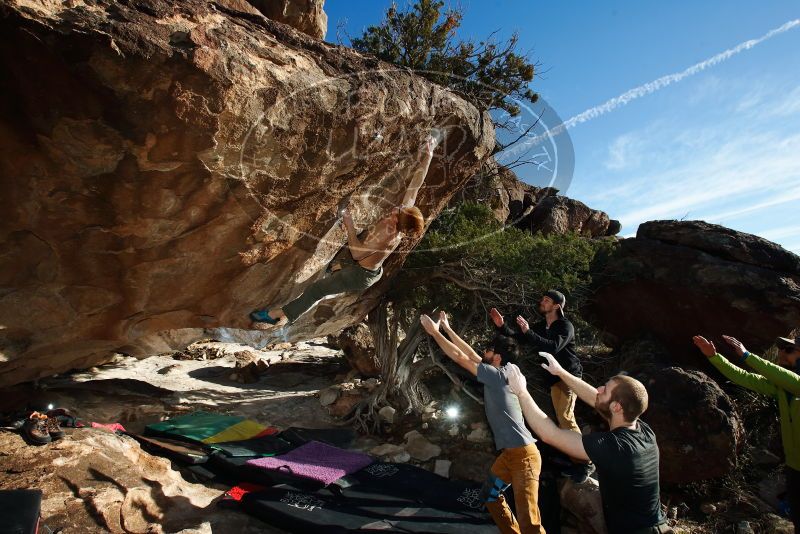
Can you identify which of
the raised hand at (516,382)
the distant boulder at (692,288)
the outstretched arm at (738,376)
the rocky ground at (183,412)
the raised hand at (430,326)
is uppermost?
the distant boulder at (692,288)

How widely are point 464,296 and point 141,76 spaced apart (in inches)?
240

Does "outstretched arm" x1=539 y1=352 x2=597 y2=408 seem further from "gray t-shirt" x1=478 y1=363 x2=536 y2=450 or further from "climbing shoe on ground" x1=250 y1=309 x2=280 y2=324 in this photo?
"climbing shoe on ground" x1=250 y1=309 x2=280 y2=324

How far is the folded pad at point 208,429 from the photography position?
5.66 meters

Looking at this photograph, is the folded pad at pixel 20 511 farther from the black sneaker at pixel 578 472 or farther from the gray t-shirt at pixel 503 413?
the black sneaker at pixel 578 472

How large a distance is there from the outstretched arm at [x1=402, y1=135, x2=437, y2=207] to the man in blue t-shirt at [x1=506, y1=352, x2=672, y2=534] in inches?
115

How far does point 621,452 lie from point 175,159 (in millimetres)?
3526

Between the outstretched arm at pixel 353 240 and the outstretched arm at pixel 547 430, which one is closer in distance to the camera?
the outstretched arm at pixel 547 430

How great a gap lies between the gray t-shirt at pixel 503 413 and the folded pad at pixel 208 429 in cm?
367

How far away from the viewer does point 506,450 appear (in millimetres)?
3443

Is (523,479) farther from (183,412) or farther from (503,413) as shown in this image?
(183,412)

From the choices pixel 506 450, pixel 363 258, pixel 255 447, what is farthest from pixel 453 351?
pixel 255 447

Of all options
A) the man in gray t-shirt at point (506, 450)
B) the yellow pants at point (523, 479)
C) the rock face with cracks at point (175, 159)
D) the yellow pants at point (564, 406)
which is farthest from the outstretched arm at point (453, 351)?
the rock face with cracks at point (175, 159)

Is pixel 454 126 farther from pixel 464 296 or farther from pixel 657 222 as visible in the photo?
pixel 657 222

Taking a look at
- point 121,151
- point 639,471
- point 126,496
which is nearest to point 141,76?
point 121,151
